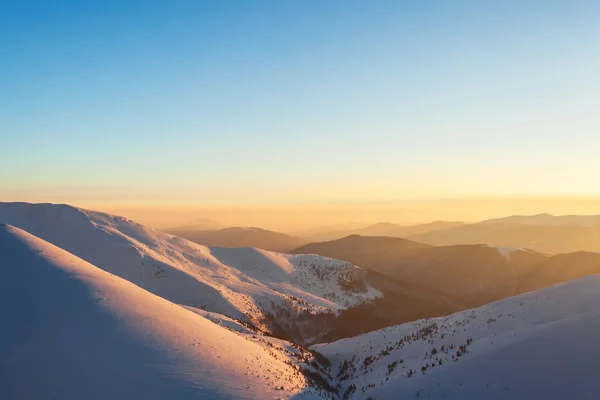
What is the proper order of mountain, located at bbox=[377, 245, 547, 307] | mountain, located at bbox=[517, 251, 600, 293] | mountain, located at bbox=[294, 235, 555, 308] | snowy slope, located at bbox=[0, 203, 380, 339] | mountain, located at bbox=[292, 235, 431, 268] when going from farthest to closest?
1. mountain, located at bbox=[292, 235, 431, 268]
2. mountain, located at bbox=[377, 245, 547, 307]
3. mountain, located at bbox=[294, 235, 555, 308]
4. mountain, located at bbox=[517, 251, 600, 293]
5. snowy slope, located at bbox=[0, 203, 380, 339]

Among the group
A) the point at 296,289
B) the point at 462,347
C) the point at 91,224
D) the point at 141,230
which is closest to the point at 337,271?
the point at 296,289

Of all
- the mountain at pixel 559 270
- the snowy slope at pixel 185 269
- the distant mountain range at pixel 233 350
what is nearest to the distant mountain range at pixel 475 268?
the mountain at pixel 559 270

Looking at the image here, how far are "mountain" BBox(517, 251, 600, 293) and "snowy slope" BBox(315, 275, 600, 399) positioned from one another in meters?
91.9

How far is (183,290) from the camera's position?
5759 cm

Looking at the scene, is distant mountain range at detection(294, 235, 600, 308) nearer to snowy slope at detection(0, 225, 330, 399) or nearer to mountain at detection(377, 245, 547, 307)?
mountain at detection(377, 245, 547, 307)

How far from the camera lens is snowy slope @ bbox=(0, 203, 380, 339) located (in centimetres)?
5725

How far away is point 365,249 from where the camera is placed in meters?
172

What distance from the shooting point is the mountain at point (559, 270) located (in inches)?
4082

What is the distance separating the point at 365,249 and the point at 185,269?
381 ft

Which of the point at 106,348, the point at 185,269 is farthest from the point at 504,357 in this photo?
the point at 185,269

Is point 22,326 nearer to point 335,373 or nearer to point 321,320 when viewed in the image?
point 335,373

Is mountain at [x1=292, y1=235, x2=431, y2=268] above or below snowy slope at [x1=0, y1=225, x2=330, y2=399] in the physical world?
below

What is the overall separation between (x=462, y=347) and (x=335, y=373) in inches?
445

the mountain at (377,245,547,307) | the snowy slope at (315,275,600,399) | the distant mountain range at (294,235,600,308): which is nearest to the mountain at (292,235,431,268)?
the distant mountain range at (294,235,600,308)
